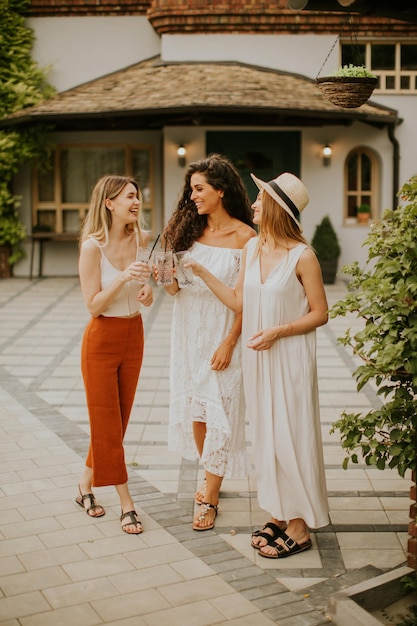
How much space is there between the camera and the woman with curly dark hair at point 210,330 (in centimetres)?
470

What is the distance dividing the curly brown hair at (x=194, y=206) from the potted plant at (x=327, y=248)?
10.3 metres

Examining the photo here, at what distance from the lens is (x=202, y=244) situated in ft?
15.7

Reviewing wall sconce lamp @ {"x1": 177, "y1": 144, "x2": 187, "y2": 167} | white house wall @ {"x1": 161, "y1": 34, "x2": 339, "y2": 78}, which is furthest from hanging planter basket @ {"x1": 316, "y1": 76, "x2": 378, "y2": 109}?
white house wall @ {"x1": 161, "y1": 34, "x2": 339, "y2": 78}

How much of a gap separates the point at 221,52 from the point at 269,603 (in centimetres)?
1301

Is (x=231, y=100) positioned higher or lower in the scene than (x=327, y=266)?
higher

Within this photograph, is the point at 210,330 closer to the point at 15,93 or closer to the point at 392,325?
the point at 392,325

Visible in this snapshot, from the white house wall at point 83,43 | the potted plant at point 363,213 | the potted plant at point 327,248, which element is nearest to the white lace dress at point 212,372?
the potted plant at point 327,248

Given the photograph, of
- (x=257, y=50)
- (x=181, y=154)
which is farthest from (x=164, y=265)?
(x=257, y=50)

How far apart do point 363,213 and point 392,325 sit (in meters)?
12.2

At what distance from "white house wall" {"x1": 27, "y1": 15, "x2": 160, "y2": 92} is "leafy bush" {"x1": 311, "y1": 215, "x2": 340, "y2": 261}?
480 centimetres

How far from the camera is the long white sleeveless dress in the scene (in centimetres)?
432

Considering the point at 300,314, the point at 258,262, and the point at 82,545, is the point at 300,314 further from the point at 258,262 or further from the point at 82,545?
the point at 82,545

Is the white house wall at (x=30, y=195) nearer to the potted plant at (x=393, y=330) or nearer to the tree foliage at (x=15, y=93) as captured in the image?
the tree foliage at (x=15, y=93)


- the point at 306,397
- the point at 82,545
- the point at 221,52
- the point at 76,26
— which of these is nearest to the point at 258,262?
the point at 306,397
